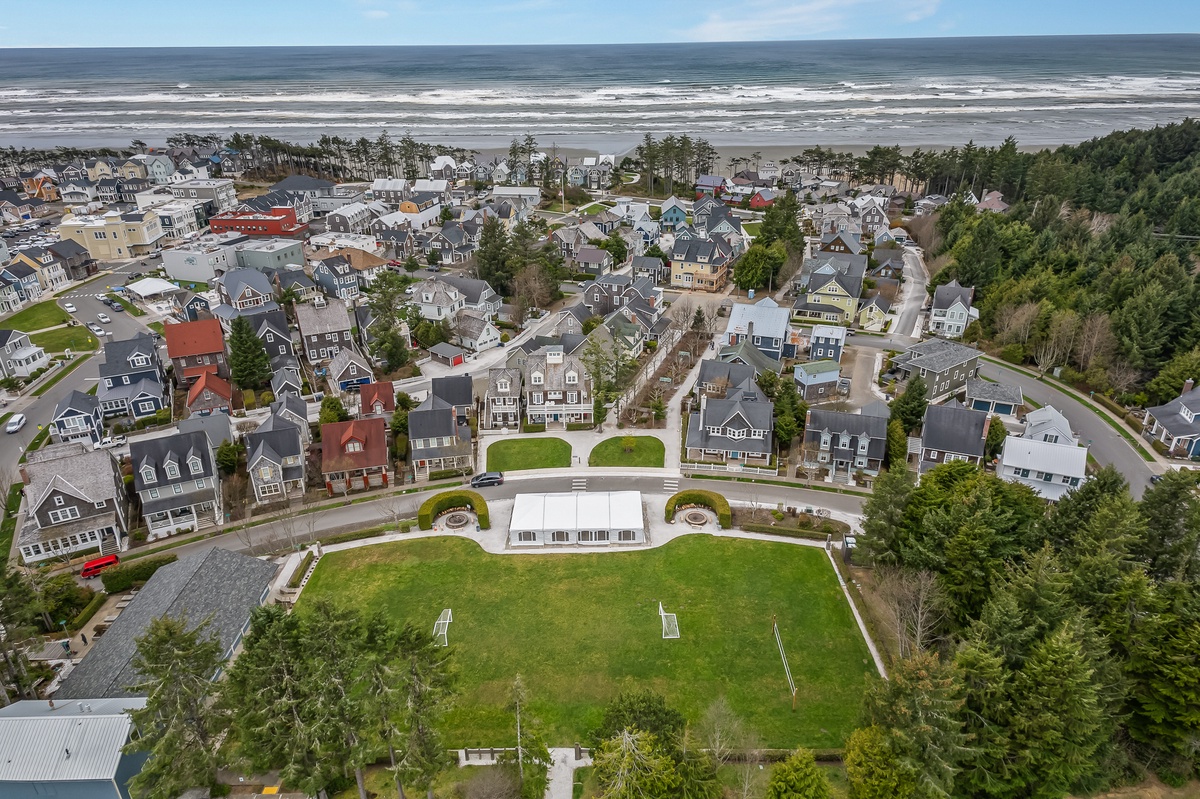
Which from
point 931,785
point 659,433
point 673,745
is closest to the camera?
point 931,785

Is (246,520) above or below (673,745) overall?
below

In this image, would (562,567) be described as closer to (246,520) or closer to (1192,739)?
(246,520)

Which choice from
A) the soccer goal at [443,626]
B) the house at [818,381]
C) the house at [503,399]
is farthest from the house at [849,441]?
the soccer goal at [443,626]

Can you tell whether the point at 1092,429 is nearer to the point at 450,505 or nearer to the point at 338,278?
the point at 450,505

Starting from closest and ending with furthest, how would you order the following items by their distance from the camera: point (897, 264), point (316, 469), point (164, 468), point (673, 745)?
point (673, 745) → point (164, 468) → point (316, 469) → point (897, 264)

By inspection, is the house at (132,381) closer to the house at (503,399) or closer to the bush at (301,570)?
the bush at (301,570)

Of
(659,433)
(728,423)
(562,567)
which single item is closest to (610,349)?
(659,433)

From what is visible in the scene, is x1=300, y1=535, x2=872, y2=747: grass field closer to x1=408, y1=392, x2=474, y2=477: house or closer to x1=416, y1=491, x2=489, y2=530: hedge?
x1=416, y1=491, x2=489, y2=530: hedge

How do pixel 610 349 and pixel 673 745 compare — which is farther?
pixel 610 349
